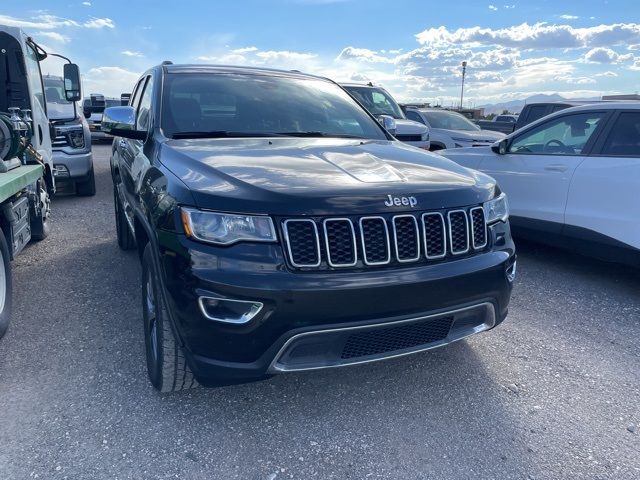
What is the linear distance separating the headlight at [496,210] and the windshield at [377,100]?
830cm

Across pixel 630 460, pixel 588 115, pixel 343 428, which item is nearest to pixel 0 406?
pixel 343 428

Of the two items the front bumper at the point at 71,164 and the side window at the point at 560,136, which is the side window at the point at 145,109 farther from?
the front bumper at the point at 71,164

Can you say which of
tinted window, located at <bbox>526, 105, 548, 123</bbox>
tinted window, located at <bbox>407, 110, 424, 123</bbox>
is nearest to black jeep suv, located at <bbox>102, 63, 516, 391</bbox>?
tinted window, located at <bbox>526, 105, 548, 123</bbox>

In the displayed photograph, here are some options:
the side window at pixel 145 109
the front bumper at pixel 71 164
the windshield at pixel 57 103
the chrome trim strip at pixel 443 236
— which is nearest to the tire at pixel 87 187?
the front bumper at pixel 71 164

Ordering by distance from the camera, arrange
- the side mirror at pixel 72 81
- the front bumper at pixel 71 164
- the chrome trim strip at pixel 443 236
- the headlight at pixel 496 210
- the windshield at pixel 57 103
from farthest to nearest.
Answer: the windshield at pixel 57 103, the front bumper at pixel 71 164, the side mirror at pixel 72 81, the headlight at pixel 496 210, the chrome trim strip at pixel 443 236

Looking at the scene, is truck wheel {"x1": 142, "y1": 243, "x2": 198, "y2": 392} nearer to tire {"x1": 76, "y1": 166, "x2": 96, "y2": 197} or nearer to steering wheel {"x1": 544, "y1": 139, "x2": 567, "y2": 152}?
steering wheel {"x1": 544, "y1": 139, "x2": 567, "y2": 152}

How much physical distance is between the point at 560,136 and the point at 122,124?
13.4ft

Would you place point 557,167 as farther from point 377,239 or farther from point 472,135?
point 472,135

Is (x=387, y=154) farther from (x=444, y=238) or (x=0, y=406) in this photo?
(x=0, y=406)

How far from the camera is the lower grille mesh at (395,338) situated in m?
2.47

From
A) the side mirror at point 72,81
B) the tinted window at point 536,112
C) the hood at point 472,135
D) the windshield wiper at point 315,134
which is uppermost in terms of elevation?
the side mirror at point 72,81

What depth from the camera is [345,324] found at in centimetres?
236

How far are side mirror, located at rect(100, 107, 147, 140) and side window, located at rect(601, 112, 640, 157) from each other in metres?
3.91

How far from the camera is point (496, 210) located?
9.66 ft
